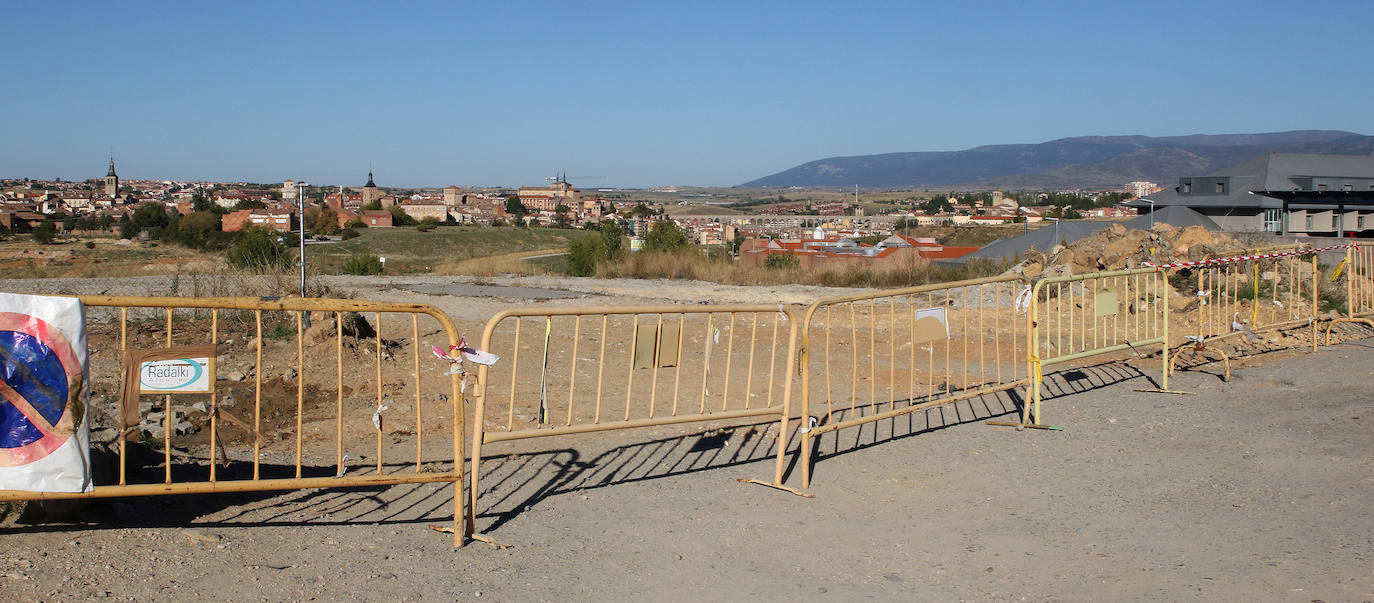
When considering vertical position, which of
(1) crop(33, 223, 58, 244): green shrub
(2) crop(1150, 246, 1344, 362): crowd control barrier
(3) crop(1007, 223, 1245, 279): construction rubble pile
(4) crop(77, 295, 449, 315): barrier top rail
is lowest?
(2) crop(1150, 246, 1344, 362): crowd control barrier

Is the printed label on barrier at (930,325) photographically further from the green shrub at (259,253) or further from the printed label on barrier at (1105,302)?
the green shrub at (259,253)

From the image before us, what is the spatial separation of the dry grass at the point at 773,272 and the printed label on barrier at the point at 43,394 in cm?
2349

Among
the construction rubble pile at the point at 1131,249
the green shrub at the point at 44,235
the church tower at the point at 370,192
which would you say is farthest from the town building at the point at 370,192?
the construction rubble pile at the point at 1131,249

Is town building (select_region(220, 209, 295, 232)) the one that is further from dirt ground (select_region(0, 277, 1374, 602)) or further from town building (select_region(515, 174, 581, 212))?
town building (select_region(515, 174, 581, 212))

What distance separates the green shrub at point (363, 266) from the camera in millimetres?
31672

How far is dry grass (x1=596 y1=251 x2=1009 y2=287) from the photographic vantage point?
27281mm

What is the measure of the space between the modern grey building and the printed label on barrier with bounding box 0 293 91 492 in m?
32.4

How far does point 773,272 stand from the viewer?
1143 inches

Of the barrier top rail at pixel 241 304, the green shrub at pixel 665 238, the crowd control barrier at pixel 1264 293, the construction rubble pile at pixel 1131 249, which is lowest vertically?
the crowd control barrier at pixel 1264 293

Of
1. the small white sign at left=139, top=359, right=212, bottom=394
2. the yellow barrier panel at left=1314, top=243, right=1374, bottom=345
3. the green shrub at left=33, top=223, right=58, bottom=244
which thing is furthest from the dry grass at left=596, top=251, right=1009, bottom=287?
the green shrub at left=33, top=223, right=58, bottom=244

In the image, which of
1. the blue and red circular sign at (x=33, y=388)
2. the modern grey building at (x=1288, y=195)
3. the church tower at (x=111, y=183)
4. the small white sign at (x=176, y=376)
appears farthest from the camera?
the church tower at (x=111, y=183)

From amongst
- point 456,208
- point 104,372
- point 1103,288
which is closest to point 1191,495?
point 1103,288

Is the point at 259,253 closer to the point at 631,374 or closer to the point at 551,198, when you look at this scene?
the point at 631,374

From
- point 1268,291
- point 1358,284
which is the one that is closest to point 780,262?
point 1268,291
